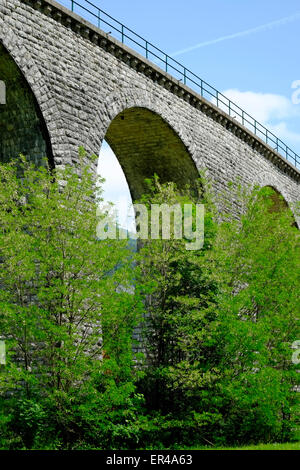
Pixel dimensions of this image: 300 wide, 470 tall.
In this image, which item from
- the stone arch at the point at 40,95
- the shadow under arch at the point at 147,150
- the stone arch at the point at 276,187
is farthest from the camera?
the stone arch at the point at 276,187

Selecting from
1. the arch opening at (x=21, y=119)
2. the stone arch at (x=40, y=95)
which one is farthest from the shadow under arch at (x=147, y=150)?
the arch opening at (x=21, y=119)

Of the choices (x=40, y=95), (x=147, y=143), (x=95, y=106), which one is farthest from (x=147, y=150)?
(x=40, y=95)

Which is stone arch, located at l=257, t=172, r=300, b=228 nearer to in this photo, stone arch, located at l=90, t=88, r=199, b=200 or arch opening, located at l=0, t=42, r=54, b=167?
stone arch, located at l=90, t=88, r=199, b=200

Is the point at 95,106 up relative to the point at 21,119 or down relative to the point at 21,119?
up

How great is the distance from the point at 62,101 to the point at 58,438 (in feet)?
30.8

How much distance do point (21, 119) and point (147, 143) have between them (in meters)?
8.78

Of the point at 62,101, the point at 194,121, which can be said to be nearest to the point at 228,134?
the point at 194,121

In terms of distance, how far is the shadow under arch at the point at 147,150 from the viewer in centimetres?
2511

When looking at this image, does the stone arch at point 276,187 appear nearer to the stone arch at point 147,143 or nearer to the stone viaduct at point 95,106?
the stone viaduct at point 95,106

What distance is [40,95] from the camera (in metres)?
18.3

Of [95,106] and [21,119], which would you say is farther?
[95,106]

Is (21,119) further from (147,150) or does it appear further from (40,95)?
(147,150)

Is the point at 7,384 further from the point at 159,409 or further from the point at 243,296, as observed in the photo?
the point at 243,296

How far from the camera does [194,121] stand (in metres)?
27.2
